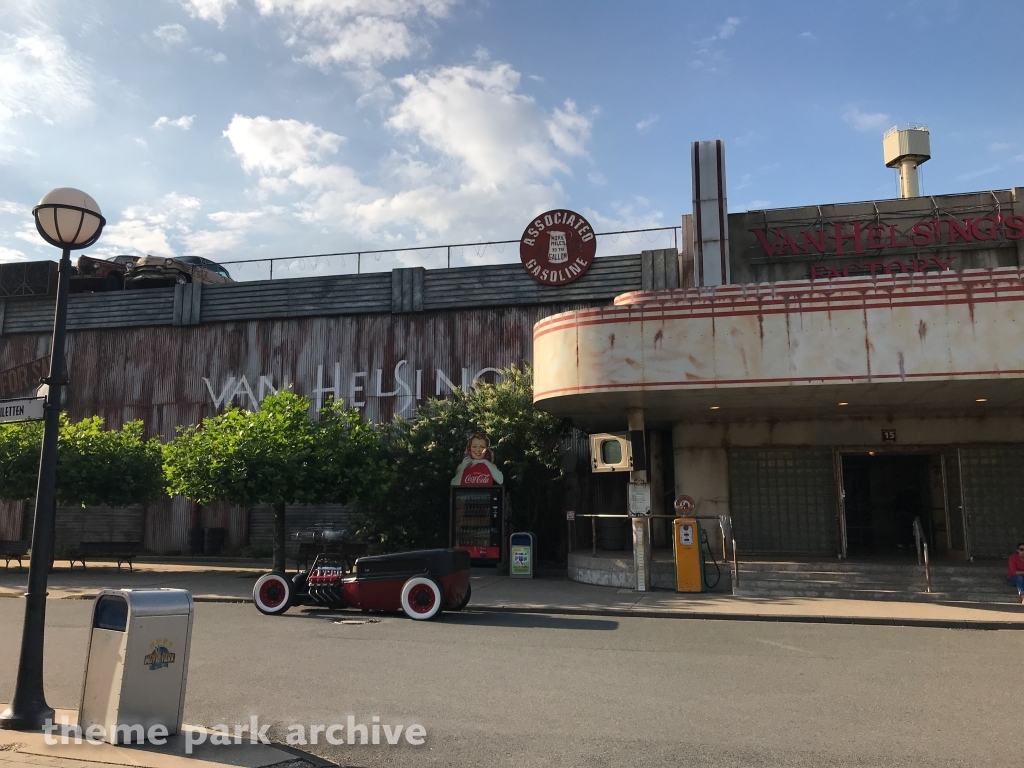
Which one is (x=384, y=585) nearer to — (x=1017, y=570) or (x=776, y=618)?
(x=776, y=618)

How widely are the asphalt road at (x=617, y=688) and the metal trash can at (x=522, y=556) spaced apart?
6.91 meters

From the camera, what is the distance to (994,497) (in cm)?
1833

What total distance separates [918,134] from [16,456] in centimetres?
3084

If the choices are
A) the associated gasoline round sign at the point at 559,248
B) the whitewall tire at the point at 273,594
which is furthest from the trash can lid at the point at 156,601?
→ the associated gasoline round sign at the point at 559,248

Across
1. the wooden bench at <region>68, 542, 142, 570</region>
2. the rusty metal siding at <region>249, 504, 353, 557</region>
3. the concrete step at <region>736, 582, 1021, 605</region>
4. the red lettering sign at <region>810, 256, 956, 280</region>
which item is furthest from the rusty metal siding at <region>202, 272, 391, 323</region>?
the concrete step at <region>736, 582, 1021, 605</region>

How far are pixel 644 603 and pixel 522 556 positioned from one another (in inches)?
211

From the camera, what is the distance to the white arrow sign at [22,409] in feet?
24.5

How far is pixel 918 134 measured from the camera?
2878 centimetres

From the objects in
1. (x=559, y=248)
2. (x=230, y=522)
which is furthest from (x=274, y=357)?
A: (x=559, y=248)

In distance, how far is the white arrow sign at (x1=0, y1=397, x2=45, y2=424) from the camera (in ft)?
24.5

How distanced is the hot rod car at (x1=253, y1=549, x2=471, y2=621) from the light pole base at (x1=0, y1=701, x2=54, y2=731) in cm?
650

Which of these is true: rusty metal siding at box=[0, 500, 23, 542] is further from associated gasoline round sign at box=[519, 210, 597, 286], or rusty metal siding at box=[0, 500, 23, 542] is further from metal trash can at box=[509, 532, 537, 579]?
associated gasoline round sign at box=[519, 210, 597, 286]

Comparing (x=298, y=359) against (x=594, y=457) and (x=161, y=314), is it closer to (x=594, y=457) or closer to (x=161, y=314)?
(x=161, y=314)

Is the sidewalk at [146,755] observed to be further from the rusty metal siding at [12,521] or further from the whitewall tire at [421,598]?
the rusty metal siding at [12,521]
